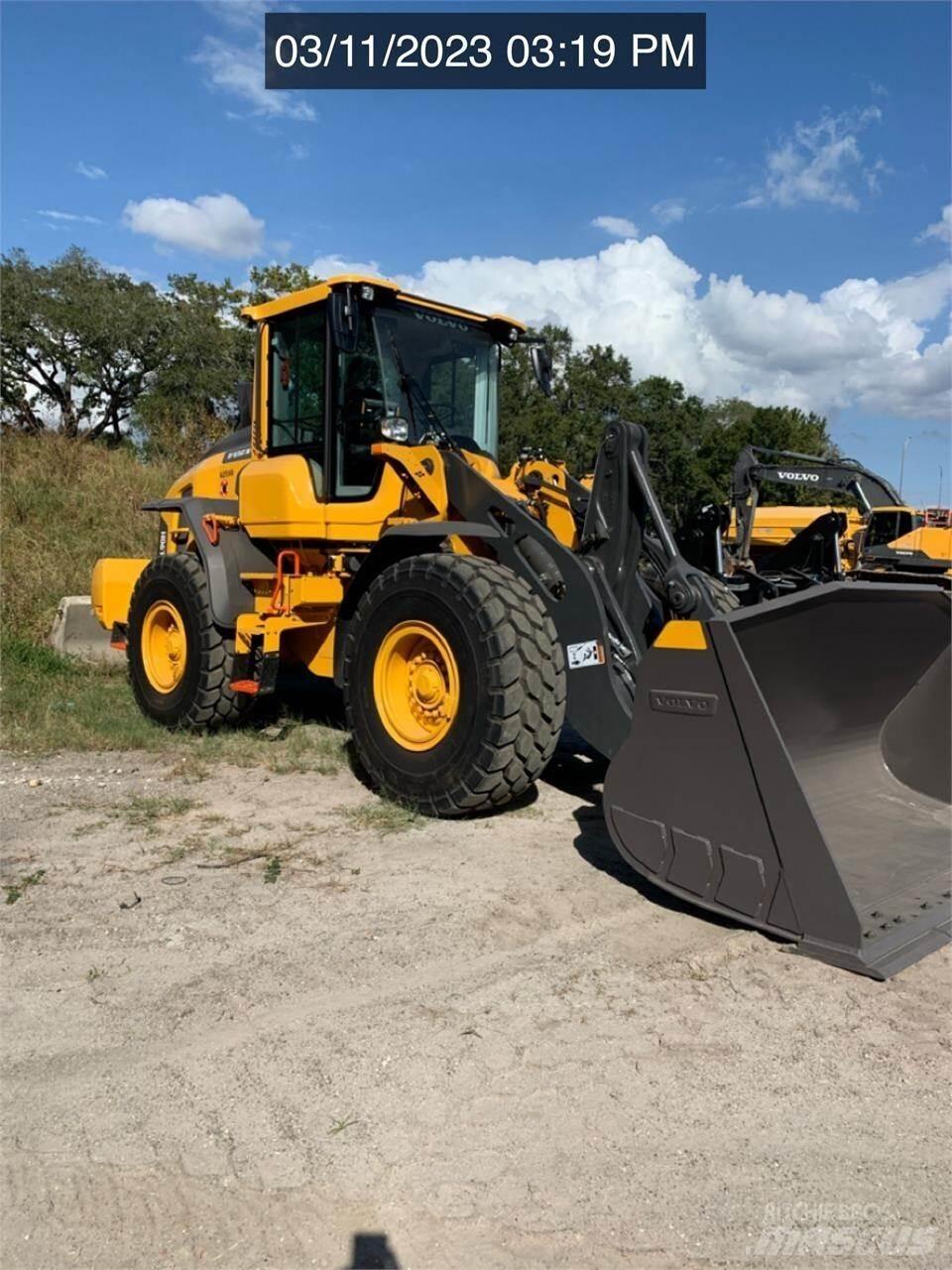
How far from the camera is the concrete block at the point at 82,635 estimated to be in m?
9.09

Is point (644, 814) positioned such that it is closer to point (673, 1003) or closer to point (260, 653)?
point (673, 1003)

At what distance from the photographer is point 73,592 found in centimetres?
1073

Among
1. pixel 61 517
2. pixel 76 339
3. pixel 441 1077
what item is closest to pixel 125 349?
pixel 76 339

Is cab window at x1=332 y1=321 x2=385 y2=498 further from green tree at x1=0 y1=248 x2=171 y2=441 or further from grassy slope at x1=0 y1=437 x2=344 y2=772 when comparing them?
green tree at x1=0 y1=248 x2=171 y2=441

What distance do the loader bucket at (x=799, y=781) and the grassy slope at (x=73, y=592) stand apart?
277cm

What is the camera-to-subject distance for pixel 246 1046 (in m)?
2.74

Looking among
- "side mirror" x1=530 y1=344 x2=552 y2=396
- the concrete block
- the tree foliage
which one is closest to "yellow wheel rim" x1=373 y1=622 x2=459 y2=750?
"side mirror" x1=530 y1=344 x2=552 y2=396

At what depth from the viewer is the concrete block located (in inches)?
358

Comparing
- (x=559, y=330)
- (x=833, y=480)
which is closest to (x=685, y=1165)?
(x=833, y=480)

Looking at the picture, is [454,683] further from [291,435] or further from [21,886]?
[291,435]

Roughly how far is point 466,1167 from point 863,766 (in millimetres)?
3002

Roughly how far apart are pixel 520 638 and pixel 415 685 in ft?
2.56

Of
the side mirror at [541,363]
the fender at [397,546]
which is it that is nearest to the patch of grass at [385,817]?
the fender at [397,546]

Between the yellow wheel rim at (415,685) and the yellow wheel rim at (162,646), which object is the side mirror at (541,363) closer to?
the yellow wheel rim at (415,685)
